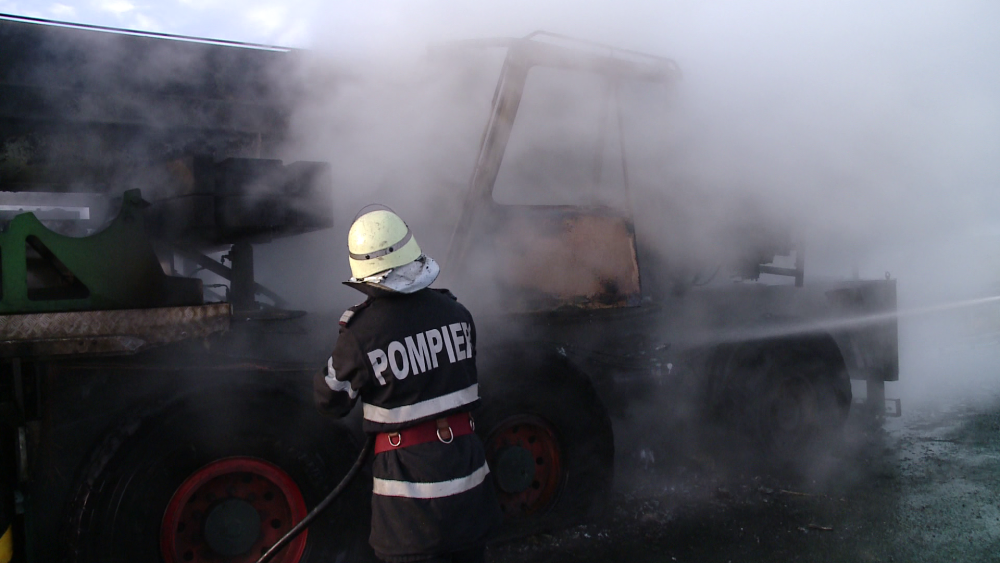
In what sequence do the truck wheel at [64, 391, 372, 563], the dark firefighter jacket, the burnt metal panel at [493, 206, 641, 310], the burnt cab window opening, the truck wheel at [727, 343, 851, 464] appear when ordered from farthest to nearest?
1. the truck wheel at [727, 343, 851, 464]
2. the burnt cab window opening
3. the burnt metal panel at [493, 206, 641, 310]
4. the truck wheel at [64, 391, 372, 563]
5. the dark firefighter jacket

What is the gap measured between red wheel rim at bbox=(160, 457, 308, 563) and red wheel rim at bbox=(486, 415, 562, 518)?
0.97m

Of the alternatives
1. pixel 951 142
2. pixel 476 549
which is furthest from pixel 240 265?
pixel 951 142

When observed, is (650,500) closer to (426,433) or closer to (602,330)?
(602,330)

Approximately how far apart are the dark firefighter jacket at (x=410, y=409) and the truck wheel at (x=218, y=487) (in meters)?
0.66

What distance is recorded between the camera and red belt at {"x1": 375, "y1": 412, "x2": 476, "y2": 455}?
221 cm

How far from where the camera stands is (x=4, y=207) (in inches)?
194

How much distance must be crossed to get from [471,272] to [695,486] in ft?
7.54

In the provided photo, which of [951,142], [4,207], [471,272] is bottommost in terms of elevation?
[471,272]

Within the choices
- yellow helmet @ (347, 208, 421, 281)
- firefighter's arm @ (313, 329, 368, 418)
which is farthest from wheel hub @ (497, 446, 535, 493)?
yellow helmet @ (347, 208, 421, 281)

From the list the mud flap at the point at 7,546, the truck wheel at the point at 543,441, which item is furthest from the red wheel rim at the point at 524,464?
the mud flap at the point at 7,546

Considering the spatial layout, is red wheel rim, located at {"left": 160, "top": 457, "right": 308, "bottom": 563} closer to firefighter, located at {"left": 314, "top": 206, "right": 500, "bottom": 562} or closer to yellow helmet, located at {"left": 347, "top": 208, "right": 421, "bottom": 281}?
firefighter, located at {"left": 314, "top": 206, "right": 500, "bottom": 562}

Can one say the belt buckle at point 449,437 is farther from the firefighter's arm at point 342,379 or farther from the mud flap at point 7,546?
the mud flap at point 7,546

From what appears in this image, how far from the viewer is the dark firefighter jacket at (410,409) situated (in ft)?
7.08

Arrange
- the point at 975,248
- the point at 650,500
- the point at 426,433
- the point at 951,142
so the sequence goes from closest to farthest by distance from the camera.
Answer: the point at 426,433 < the point at 650,500 < the point at 951,142 < the point at 975,248
